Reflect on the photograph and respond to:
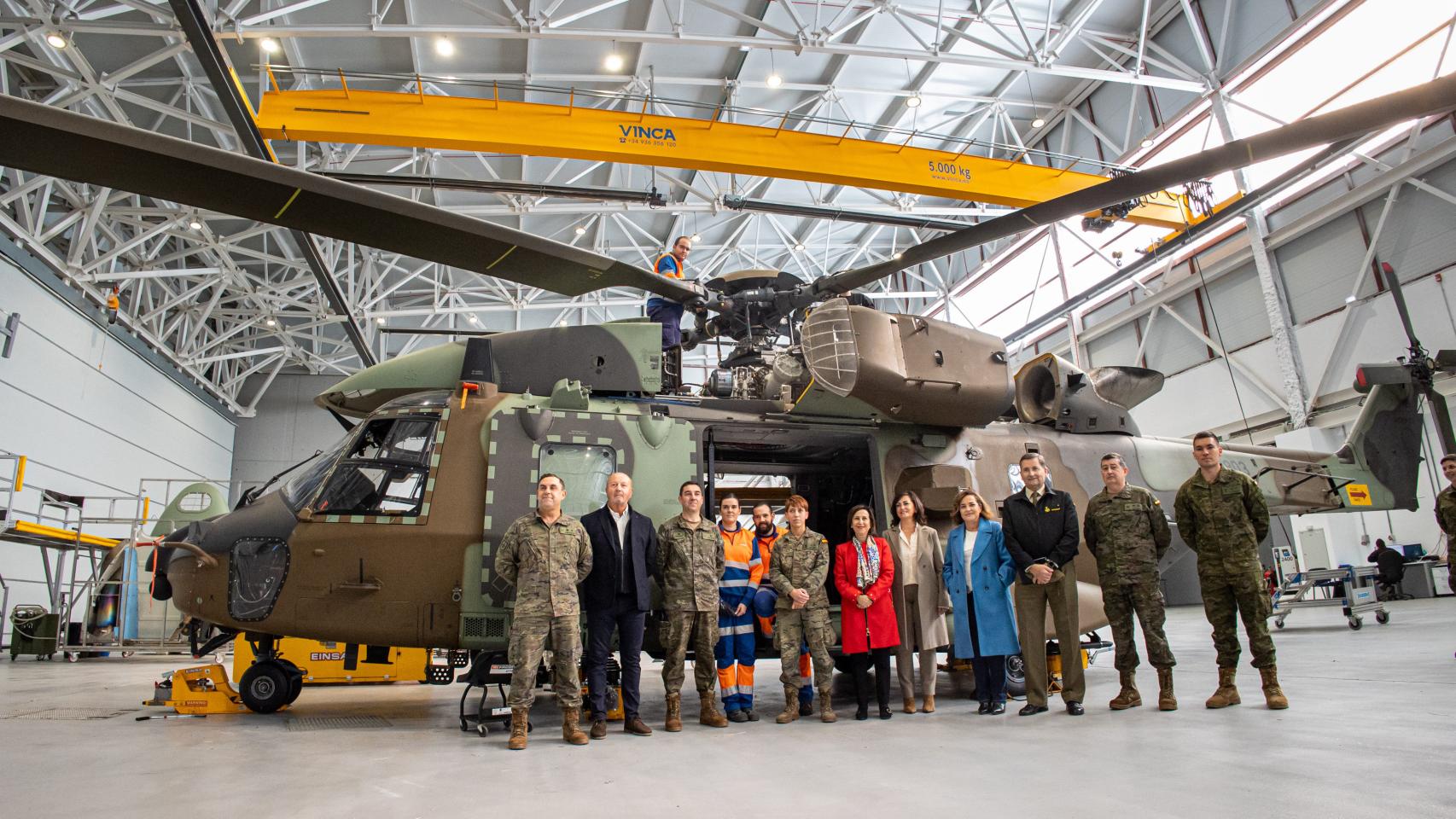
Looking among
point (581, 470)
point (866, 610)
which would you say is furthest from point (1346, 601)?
point (581, 470)

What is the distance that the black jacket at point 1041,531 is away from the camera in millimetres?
5355

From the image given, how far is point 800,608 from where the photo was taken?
5.50 m

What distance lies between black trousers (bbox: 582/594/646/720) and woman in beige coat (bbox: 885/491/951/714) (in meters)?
1.90

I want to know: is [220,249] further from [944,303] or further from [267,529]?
[944,303]

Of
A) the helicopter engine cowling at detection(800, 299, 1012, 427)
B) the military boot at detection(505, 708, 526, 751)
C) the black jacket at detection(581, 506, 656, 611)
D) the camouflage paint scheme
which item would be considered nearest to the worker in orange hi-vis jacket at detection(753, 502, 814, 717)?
the camouflage paint scheme

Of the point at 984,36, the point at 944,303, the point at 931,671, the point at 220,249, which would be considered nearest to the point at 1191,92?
the point at 984,36

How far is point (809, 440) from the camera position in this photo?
698 centimetres

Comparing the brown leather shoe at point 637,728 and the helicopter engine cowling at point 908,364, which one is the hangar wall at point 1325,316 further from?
the brown leather shoe at point 637,728

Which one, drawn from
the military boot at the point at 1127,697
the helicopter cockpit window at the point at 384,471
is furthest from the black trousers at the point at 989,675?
the helicopter cockpit window at the point at 384,471

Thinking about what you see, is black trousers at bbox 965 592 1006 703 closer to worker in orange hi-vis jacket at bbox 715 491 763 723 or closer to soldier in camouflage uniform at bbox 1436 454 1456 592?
worker in orange hi-vis jacket at bbox 715 491 763 723

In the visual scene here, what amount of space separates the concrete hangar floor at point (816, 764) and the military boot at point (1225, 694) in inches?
2.9

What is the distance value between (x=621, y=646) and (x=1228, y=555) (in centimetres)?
382

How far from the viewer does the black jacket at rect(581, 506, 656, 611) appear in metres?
5.02

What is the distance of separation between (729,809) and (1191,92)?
1897 cm
